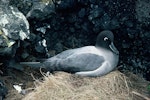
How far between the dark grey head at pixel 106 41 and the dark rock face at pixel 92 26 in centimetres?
15

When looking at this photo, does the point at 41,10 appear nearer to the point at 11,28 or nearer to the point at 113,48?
the point at 11,28

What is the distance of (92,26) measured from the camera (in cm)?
505

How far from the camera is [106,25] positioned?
16.2 ft

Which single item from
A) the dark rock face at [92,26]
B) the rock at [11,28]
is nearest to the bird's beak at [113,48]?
the dark rock face at [92,26]

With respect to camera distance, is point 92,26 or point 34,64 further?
point 92,26

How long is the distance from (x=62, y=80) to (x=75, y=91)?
227 millimetres

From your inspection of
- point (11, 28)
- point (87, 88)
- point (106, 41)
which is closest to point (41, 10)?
point (11, 28)

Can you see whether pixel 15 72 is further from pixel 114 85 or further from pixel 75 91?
pixel 114 85

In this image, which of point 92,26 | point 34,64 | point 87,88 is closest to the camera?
point 87,88

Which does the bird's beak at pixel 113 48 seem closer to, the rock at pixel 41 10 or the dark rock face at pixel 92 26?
the dark rock face at pixel 92 26

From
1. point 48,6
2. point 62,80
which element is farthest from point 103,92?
point 48,6

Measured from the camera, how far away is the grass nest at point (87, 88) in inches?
171

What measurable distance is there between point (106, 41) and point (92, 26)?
290mm

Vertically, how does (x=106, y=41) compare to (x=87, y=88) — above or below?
above
